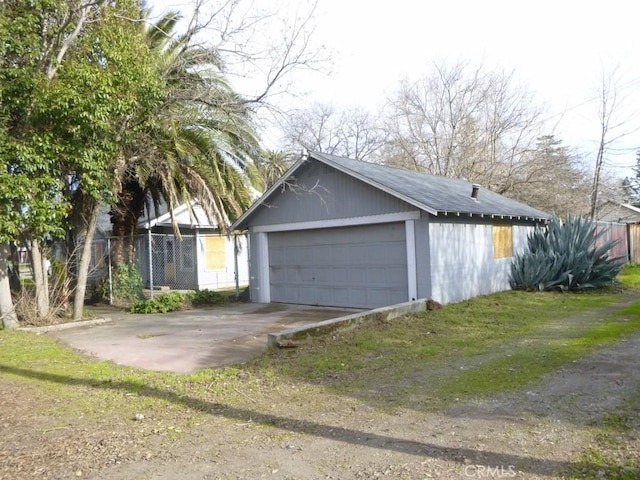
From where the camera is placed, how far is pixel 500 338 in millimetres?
8414

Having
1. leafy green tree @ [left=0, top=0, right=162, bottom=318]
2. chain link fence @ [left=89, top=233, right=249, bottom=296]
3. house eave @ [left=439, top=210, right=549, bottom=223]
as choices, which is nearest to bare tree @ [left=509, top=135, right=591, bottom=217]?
house eave @ [left=439, top=210, right=549, bottom=223]

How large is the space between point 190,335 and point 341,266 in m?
4.88

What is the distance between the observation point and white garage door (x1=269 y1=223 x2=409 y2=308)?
12.4 metres

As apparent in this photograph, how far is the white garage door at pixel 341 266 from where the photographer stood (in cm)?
1238

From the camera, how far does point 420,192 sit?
12617 millimetres

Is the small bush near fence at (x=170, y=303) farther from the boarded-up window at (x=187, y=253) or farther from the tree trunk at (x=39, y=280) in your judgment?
the boarded-up window at (x=187, y=253)

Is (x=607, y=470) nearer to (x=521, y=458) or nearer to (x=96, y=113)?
(x=521, y=458)

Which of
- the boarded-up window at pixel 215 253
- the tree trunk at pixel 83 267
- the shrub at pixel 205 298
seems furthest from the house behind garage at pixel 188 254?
the tree trunk at pixel 83 267

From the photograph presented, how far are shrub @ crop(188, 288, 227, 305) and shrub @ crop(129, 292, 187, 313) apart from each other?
50cm

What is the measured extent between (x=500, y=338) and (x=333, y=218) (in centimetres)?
600

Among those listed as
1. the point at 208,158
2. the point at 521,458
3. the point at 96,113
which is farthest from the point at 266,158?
the point at 521,458

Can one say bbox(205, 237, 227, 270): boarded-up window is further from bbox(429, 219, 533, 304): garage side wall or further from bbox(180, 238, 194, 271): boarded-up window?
bbox(429, 219, 533, 304): garage side wall

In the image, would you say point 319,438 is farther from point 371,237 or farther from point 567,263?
point 567,263

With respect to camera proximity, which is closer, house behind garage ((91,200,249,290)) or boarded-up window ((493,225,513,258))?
boarded-up window ((493,225,513,258))
